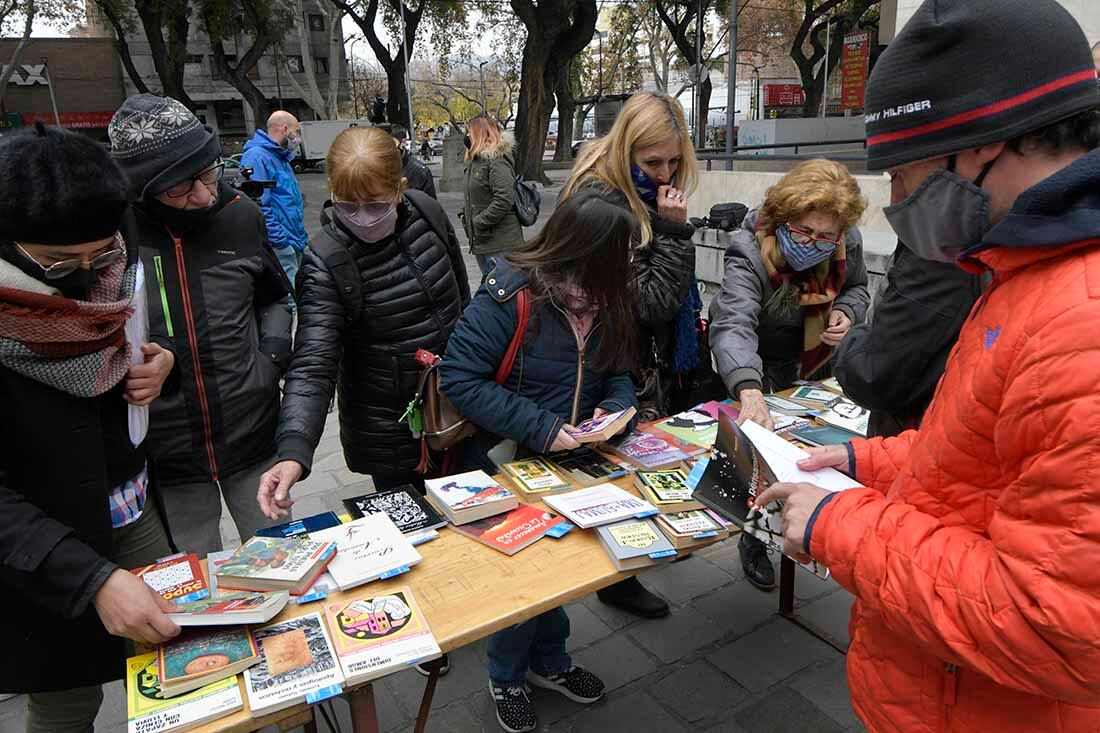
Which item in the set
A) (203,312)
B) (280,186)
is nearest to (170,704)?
(203,312)

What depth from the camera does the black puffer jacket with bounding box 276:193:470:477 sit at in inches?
85.4

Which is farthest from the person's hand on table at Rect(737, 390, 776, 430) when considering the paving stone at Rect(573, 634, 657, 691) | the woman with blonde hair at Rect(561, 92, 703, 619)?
the paving stone at Rect(573, 634, 657, 691)

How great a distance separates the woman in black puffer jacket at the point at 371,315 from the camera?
213 centimetres

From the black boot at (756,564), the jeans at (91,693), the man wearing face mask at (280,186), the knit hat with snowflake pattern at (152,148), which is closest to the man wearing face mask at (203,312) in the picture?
the knit hat with snowflake pattern at (152,148)

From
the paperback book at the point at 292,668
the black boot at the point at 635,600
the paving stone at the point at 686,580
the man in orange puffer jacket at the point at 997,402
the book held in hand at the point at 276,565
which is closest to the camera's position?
the man in orange puffer jacket at the point at 997,402

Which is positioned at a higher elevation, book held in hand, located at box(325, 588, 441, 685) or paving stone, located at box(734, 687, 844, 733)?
book held in hand, located at box(325, 588, 441, 685)

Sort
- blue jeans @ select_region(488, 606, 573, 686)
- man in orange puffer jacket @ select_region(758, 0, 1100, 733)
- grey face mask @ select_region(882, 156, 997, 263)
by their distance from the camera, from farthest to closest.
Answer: blue jeans @ select_region(488, 606, 573, 686) → grey face mask @ select_region(882, 156, 997, 263) → man in orange puffer jacket @ select_region(758, 0, 1100, 733)

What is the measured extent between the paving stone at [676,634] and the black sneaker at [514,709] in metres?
0.59

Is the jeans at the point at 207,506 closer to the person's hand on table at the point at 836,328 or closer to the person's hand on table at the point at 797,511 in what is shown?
the person's hand on table at the point at 797,511

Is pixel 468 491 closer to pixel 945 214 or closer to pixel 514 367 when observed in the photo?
pixel 514 367

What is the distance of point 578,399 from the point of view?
7.31ft

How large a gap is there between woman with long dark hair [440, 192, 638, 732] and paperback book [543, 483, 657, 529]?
185 millimetres

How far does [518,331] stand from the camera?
2131 millimetres

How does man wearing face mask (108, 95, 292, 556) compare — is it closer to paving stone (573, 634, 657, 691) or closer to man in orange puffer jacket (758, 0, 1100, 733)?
paving stone (573, 634, 657, 691)
